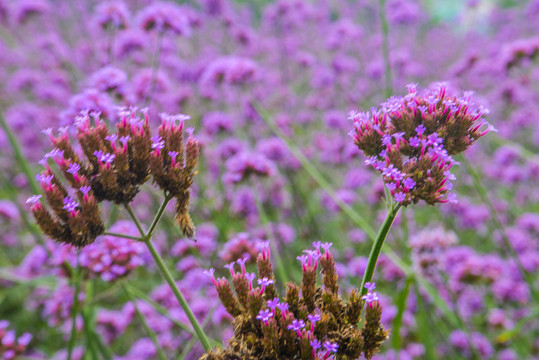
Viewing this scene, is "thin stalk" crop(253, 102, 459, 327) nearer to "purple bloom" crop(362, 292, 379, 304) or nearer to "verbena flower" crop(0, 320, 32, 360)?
"purple bloom" crop(362, 292, 379, 304)

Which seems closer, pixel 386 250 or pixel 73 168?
pixel 73 168

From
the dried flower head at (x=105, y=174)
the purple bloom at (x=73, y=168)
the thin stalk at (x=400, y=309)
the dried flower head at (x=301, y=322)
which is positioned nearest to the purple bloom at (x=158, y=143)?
the dried flower head at (x=105, y=174)

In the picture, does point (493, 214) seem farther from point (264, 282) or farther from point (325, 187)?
point (264, 282)

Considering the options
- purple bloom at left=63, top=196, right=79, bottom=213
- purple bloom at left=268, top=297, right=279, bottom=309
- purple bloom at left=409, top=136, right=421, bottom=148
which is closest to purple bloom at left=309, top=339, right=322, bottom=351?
purple bloom at left=268, top=297, right=279, bottom=309

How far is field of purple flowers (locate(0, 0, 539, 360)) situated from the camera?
107cm

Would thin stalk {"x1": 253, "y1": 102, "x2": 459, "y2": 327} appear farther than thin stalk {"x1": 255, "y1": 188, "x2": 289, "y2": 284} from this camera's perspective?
No

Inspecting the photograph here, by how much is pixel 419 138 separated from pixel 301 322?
1.60 feet

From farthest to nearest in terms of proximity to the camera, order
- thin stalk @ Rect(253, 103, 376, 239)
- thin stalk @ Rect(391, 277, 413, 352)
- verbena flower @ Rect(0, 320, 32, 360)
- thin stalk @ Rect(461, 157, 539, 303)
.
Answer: thin stalk @ Rect(461, 157, 539, 303), thin stalk @ Rect(253, 103, 376, 239), verbena flower @ Rect(0, 320, 32, 360), thin stalk @ Rect(391, 277, 413, 352)

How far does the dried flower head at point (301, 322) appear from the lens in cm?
95

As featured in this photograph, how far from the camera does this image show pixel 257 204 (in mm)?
2467

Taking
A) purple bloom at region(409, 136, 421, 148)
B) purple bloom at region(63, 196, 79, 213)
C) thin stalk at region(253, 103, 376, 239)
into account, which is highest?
thin stalk at region(253, 103, 376, 239)

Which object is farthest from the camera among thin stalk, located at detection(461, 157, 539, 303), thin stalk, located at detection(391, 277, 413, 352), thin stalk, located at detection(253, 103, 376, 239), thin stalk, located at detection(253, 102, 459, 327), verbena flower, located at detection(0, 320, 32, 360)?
thin stalk, located at detection(461, 157, 539, 303)

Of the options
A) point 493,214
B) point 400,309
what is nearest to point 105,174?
point 400,309

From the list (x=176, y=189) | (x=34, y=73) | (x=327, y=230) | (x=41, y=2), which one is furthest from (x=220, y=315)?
(x=34, y=73)
